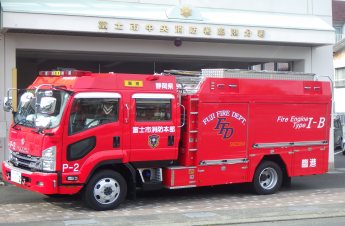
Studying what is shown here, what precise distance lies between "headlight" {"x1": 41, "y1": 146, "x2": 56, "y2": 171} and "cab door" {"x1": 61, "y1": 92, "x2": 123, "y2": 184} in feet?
0.51

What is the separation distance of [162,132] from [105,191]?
5.11ft

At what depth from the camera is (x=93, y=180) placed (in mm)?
9500

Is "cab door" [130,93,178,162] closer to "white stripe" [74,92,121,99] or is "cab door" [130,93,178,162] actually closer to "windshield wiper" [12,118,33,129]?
"white stripe" [74,92,121,99]

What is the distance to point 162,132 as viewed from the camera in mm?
10148

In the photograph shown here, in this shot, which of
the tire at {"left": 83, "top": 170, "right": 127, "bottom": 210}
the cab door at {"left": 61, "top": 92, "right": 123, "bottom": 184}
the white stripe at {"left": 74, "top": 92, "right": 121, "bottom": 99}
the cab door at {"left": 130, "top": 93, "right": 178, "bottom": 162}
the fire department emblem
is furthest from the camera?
the fire department emblem

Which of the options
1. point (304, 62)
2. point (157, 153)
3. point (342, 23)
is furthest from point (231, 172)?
point (342, 23)

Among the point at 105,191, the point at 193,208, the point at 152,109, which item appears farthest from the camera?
the point at 152,109

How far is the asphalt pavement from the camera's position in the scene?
8.80 m

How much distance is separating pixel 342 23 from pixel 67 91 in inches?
1384

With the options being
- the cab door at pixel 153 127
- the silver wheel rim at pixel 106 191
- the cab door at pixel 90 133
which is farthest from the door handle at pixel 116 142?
the silver wheel rim at pixel 106 191

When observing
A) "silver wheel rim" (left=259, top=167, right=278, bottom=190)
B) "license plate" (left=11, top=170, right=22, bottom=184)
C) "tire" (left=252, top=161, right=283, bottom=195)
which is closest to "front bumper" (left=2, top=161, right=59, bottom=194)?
"license plate" (left=11, top=170, right=22, bottom=184)

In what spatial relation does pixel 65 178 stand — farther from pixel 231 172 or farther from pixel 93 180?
pixel 231 172

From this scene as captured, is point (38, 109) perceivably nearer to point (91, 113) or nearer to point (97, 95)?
point (91, 113)

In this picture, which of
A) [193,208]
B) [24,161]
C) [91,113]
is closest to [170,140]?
[193,208]
